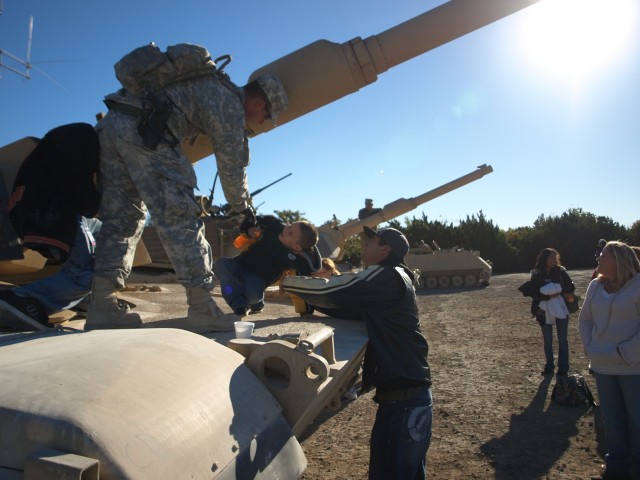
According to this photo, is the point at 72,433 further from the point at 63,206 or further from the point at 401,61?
the point at 401,61

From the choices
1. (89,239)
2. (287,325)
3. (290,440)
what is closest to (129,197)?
(89,239)

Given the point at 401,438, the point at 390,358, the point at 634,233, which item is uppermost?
the point at 390,358

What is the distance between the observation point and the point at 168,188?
2717mm

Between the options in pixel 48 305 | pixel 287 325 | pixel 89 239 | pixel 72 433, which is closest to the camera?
pixel 72 433

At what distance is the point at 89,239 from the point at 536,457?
3.21m

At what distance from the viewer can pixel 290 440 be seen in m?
1.56

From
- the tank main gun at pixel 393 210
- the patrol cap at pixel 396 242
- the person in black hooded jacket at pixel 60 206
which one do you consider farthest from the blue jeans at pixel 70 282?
the tank main gun at pixel 393 210

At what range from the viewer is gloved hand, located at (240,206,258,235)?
3.25 metres

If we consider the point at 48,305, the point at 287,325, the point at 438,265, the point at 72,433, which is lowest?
the point at 438,265

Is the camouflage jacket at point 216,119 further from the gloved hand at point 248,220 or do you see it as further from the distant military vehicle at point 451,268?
the distant military vehicle at point 451,268

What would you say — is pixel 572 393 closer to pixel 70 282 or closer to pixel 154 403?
pixel 70 282

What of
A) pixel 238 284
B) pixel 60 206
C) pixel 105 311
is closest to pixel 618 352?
pixel 238 284

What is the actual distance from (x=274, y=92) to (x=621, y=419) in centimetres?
305

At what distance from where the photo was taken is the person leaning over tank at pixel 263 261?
322cm
